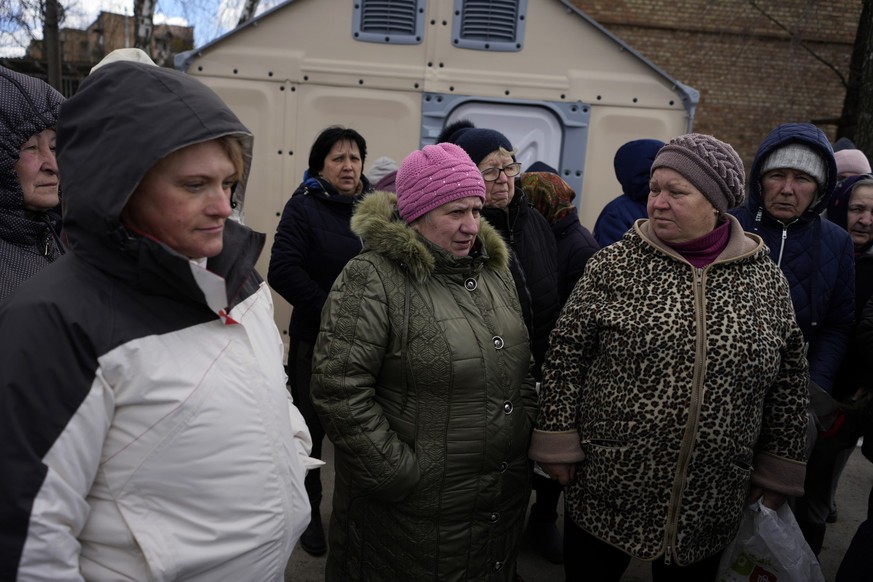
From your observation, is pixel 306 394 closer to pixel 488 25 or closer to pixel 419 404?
pixel 419 404

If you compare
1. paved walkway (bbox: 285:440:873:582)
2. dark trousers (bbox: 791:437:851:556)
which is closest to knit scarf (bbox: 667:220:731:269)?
dark trousers (bbox: 791:437:851:556)

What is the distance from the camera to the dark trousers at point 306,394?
3.42m

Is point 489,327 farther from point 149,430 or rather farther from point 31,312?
point 31,312

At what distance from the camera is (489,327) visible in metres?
2.25

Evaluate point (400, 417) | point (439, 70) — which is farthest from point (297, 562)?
point (439, 70)

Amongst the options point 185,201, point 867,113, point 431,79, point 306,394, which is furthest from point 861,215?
point 867,113

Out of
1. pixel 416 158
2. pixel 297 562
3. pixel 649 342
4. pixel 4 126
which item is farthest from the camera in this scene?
pixel 297 562

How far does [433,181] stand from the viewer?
2279mm

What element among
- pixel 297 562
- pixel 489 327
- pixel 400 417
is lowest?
pixel 297 562

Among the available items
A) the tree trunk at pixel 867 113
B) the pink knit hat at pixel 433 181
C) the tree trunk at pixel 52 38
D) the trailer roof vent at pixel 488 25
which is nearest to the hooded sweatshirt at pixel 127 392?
the pink knit hat at pixel 433 181

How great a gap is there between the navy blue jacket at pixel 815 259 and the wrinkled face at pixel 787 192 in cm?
3

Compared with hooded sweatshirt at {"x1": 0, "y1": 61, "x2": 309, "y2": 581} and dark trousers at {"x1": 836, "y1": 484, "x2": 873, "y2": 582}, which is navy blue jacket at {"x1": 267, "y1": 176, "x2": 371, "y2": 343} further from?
dark trousers at {"x1": 836, "y1": 484, "x2": 873, "y2": 582}

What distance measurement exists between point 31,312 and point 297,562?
2.44m

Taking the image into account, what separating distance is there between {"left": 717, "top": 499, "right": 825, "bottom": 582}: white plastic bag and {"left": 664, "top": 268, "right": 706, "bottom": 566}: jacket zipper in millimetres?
375
